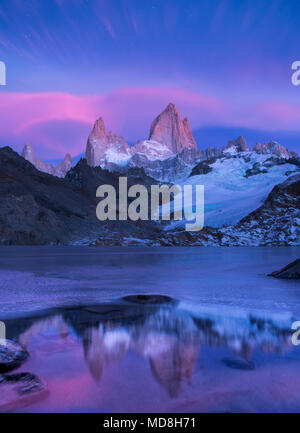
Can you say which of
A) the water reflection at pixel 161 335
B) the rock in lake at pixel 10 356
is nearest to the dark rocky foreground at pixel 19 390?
the rock in lake at pixel 10 356

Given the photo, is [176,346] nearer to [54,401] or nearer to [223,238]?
[54,401]

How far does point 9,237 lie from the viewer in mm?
123625

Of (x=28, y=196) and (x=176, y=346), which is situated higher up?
(x=28, y=196)

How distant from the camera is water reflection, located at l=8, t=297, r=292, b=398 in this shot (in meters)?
6.25

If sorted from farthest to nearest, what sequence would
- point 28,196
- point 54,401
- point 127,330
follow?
point 28,196
point 127,330
point 54,401

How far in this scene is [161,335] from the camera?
8.23 meters

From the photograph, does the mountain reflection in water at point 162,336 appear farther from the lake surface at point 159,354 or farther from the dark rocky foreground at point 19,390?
the dark rocky foreground at point 19,390

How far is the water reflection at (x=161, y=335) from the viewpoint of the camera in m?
6.25

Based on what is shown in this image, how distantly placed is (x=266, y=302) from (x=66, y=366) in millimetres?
9404

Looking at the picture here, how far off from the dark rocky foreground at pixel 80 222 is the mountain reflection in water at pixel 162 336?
12399 cm

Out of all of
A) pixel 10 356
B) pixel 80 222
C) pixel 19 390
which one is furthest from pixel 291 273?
pixel 80 222

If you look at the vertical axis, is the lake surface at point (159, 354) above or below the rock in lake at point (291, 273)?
above

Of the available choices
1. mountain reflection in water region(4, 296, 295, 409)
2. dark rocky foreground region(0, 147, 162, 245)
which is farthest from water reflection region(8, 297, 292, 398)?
dark rocky foreground region(0, 147, 162, 245)
